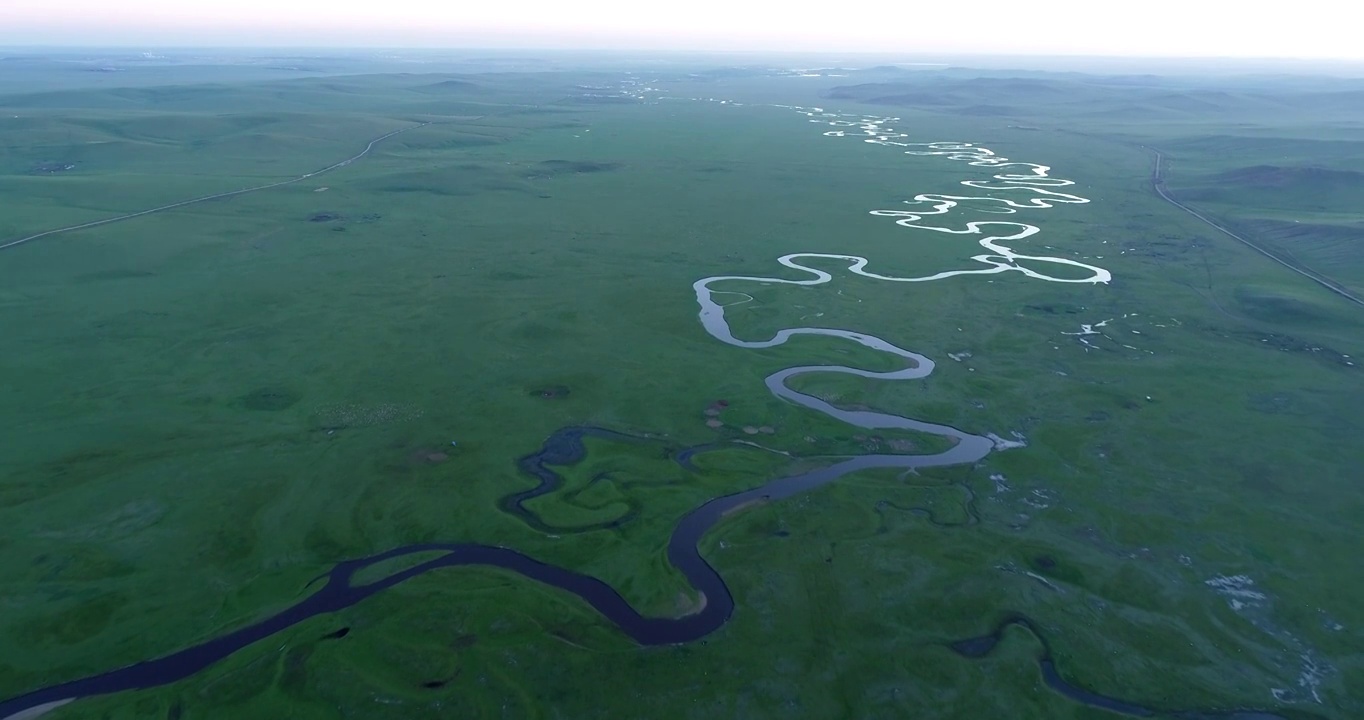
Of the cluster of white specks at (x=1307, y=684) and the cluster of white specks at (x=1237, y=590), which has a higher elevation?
the cluster of white specks at (x=1237, y=590)

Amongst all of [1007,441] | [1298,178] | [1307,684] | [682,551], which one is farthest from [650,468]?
[1298,178]

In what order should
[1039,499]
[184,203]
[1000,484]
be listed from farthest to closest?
1. [184,203]
2. [1000,484]
3. [1039,499]

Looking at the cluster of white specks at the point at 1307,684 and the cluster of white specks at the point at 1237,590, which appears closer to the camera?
the cluster of white specks at the point at 1307,684

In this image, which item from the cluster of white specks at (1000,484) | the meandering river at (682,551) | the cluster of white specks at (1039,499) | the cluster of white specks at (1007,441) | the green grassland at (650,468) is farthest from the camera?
the cluster of white specks at (1007,441)

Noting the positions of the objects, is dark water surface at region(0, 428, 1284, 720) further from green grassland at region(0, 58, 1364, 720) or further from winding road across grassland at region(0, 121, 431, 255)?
winding road across grassland at region(0, 121, 431, 255)

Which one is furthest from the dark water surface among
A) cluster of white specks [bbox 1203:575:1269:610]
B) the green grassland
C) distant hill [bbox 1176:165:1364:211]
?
distant hill [bbox 1176:165:1364:211]

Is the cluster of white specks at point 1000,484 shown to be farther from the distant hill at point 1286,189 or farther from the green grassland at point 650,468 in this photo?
the distant hill at point 1286,189

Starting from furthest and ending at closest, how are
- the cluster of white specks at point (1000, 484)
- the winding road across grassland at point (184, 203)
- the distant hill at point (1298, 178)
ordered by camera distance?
the distant hill at point (1298, 178) → the winding road across grassland at point (184, 203) → the cluster of white specks at point (1000, 484)

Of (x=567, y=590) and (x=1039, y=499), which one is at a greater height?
(x=1039, y=499)

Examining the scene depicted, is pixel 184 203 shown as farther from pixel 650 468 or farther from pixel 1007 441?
pixel 1007 441

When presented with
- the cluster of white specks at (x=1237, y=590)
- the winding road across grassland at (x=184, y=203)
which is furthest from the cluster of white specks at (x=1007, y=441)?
the winding road across grassland at (x=184, y=203)
